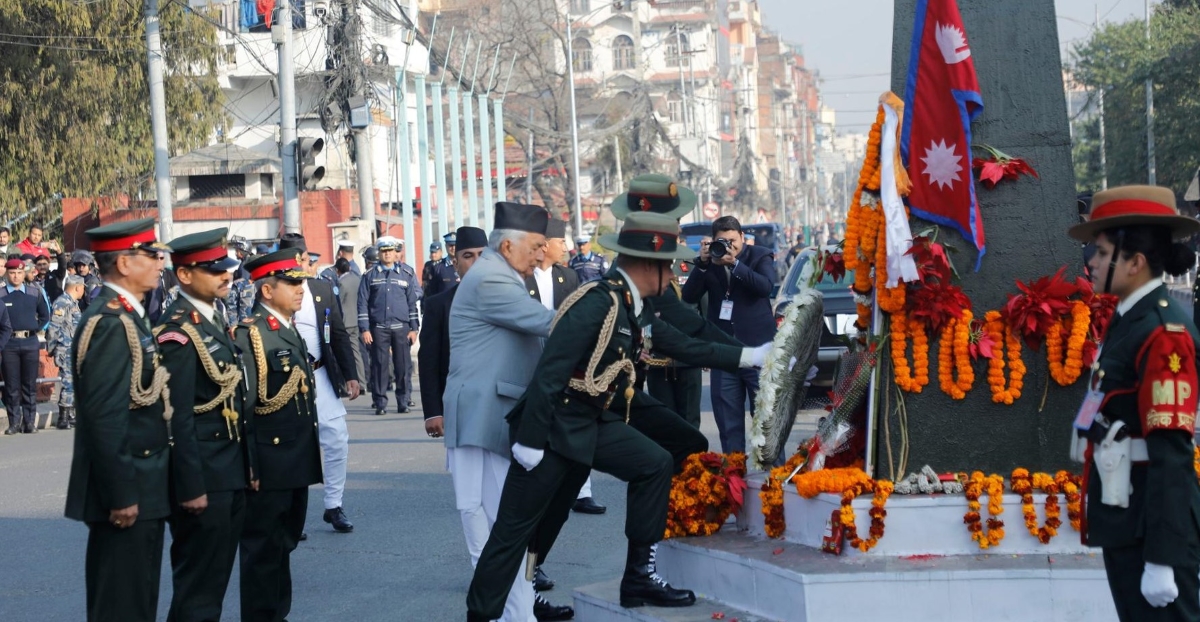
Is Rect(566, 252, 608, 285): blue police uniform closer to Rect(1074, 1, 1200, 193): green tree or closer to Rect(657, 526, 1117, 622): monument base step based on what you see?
Rect(657, 526, 1117, 622): monument base step

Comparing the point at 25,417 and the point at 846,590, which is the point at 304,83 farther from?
the point at 846,590

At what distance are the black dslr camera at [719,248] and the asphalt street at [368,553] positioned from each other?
1.89 m

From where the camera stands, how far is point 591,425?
6219 millimetres

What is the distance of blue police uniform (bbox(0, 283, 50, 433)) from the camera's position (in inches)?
661

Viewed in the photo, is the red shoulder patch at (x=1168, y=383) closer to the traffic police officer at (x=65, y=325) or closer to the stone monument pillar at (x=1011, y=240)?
the stone monument pillar at (x=1011, y=240)

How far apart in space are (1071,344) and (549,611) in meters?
2.80

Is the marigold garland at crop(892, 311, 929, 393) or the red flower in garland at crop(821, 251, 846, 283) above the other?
the red flower in garland at crop(821, 251, 846, 283)

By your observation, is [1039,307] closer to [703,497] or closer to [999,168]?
[999,168]

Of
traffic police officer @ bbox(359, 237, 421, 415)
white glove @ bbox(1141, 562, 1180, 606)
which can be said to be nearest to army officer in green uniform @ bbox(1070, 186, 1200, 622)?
white glove @ bbox(1141, 562, 1180, 606)

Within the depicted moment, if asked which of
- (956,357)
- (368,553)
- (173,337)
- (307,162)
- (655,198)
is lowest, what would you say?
(368,553)

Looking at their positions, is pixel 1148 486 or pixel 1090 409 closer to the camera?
pixel 1148 486

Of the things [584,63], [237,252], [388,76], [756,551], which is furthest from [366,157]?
[584,63]

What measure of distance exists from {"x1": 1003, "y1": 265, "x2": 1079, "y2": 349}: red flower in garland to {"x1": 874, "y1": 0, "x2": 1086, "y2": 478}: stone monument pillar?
0.32 feet

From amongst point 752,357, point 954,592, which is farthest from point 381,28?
point 954,592
